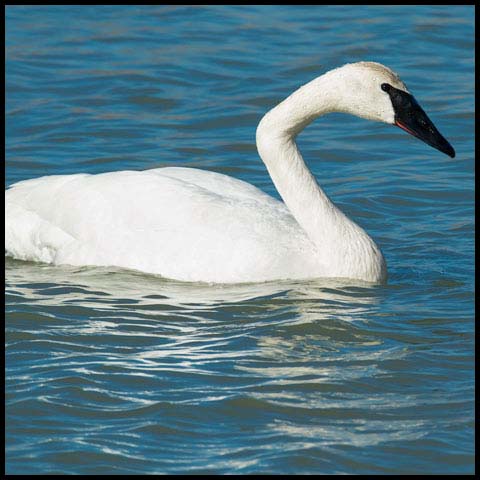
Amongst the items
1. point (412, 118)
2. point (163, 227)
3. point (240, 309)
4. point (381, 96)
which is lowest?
point (240, 309)

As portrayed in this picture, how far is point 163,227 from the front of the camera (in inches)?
375

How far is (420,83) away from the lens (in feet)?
49.7

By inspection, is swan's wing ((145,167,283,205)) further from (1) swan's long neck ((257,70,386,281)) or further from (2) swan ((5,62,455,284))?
(1) swan's long neck ((257,70,386,281))

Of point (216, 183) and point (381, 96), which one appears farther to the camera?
point (216, 183)

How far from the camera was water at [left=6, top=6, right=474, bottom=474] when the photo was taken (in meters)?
6.89

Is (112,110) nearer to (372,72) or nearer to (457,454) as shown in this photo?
(372,72)

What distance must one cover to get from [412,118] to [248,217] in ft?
4.23

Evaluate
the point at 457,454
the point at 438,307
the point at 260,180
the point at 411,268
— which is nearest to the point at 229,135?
the point at 260,180

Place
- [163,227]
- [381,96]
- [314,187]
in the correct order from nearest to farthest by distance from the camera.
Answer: [381,96] < [163,227] < [314,187]

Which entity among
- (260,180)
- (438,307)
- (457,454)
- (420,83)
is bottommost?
(457,454)

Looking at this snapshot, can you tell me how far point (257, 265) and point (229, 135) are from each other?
4.46 m

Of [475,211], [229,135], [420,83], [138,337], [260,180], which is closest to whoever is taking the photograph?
[138,337]

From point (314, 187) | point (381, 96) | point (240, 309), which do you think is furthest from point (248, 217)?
point (381, 96)

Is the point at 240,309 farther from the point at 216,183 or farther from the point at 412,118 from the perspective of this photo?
the point at 412,118
